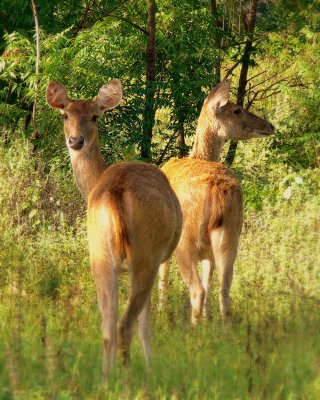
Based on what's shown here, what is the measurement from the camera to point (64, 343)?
6441 millimetres

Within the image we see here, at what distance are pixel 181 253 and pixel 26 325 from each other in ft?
7.11

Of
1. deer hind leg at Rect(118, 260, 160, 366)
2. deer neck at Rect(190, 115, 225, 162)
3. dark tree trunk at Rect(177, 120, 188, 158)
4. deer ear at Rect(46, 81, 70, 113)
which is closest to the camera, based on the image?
deer hind leg at Rect(118, 260, 160, 366)

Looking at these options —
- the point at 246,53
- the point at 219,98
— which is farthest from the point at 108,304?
the point at 246,53

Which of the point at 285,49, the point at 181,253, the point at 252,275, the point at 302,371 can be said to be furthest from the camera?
the point at 285,49

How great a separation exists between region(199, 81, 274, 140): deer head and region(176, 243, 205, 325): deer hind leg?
2637 mm

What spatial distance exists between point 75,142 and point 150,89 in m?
6.14

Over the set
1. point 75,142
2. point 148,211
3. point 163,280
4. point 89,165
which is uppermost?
point 75,142

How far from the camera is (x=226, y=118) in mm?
11875

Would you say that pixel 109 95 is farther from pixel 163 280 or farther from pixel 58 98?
pixel 163 280

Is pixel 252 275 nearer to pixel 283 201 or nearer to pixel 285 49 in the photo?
pixel 283 201

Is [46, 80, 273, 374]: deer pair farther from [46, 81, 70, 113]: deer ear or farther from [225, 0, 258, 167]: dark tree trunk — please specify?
[225, 0, 258, 167]: dark tree trunk

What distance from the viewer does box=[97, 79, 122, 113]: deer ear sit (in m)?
9.47

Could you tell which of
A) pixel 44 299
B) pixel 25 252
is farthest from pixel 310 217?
pixel 44 299

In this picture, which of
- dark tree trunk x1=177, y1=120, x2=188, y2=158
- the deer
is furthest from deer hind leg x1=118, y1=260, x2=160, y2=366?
dark tree trunk x1=177, y1=120, x2=188, y2=158
